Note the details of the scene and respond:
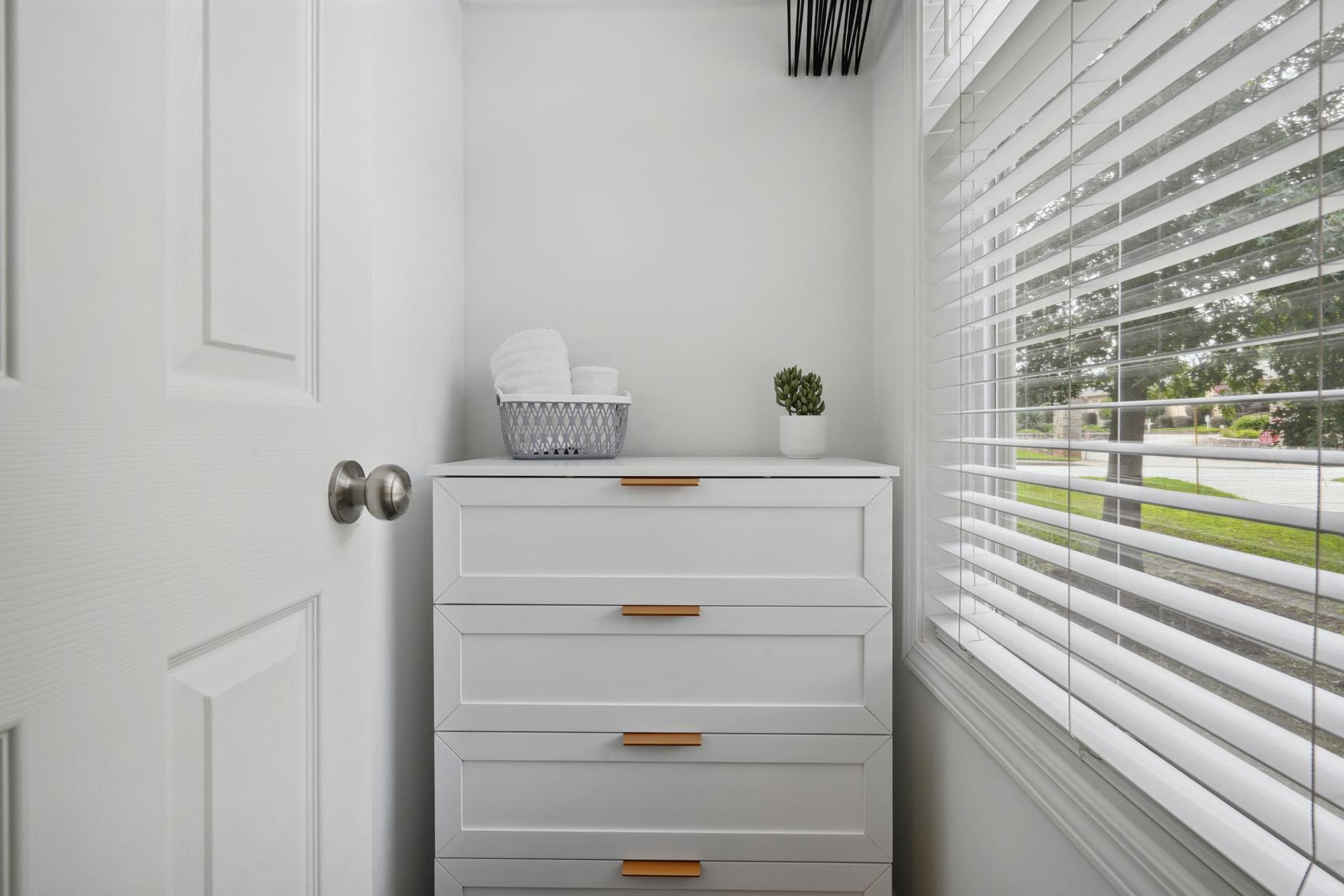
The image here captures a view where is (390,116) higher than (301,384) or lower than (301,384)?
higher

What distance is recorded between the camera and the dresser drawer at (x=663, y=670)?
45.3 inches

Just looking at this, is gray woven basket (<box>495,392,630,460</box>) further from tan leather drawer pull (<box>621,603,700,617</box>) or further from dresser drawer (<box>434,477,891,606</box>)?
tan leather drawer pull (<box>621,603,700,617</box>)

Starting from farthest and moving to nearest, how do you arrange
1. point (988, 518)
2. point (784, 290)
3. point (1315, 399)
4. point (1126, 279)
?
point (784, 290) < point (988, 518) < point (1126, 279) < point (1315, 399)

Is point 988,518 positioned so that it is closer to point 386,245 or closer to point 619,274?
point 619,274

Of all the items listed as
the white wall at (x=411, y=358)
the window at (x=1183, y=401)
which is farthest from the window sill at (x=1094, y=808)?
the white wall at (x=411, y=358)

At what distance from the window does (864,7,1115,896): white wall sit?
0.54 feet

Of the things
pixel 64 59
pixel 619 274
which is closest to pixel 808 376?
pixel 619 274

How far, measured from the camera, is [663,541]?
116cm

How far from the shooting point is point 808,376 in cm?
144

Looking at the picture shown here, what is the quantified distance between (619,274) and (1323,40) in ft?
4.15

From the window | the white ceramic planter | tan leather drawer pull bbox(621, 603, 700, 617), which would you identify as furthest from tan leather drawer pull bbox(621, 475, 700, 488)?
the window

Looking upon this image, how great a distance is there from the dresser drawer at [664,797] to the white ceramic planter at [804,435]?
578 mm

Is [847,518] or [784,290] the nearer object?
[847,518]

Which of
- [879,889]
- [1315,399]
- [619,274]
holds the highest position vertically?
[619,274]
